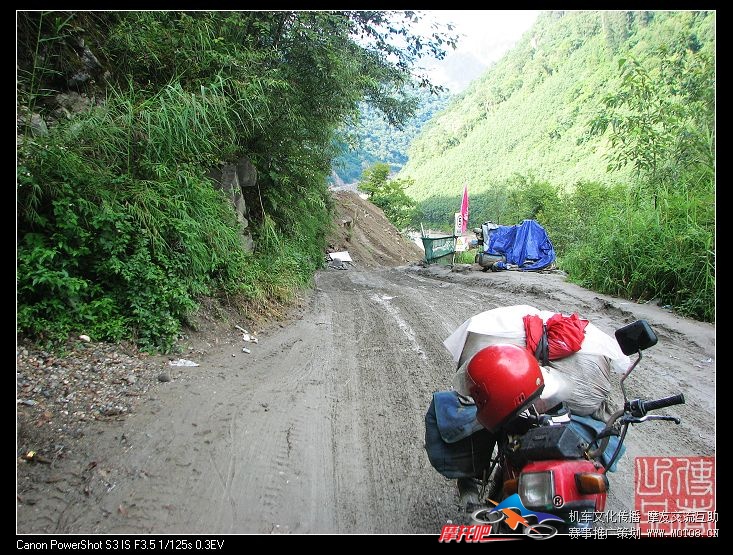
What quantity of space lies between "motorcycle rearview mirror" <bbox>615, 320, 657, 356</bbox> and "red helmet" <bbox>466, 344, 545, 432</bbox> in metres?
0.49

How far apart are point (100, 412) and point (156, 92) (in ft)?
15.4

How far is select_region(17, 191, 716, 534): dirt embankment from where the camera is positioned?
2627 mm

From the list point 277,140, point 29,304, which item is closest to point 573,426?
point 29,304

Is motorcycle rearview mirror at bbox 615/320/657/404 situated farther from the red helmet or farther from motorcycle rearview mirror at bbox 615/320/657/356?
the red helmet

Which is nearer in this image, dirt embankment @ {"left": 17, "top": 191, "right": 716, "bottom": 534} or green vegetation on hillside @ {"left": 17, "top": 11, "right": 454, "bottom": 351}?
dirt embankment @ {"left": 17, "top": 191, "right": 716, "bottom": 534}

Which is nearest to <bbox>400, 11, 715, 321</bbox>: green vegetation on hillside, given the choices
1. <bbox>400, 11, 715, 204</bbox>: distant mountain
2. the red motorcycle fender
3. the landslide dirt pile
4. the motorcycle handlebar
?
the motorcycle handlebar

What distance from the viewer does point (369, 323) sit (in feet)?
23.8

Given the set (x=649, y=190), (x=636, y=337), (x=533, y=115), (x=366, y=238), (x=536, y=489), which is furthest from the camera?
(x=533, y=115)

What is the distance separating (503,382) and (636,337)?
2.28ft

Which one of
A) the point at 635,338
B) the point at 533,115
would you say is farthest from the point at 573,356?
the point at 533,115

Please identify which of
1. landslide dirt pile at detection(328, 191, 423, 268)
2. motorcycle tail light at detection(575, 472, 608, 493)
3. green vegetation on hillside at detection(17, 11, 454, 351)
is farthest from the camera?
landslide dirt pile at detection(328, 191, 423, 268)

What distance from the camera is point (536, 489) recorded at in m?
1.74

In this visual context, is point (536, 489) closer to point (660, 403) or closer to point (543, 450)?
point (543, 450)

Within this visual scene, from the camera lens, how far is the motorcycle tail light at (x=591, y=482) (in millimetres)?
1602
